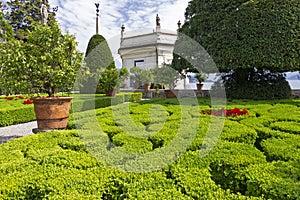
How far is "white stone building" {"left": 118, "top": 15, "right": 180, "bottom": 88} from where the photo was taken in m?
22.2

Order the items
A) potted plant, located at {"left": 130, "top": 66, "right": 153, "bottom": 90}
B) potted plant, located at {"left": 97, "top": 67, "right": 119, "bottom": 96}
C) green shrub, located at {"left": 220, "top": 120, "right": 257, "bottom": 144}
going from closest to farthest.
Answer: green shrub, located at {"left": 220, "top": 120, "right": 257, "bottom": 144} → potted plant, located at {"left": 97, "top": 67, "right": 119, "bottom": 96} → potted plant, located at {"left": 130, "top": 66, "right": 153, "bottom": 90}

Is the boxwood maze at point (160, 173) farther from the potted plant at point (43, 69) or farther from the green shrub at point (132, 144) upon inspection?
the potted plant at point (43, 69)

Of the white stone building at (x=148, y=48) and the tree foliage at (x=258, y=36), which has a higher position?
the white stone building at (x=148, y=48)

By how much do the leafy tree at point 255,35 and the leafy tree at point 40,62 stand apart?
19.7 ft

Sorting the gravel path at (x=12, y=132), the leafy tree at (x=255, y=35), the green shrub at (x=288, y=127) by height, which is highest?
the leafy tree at (x=255, y=35)

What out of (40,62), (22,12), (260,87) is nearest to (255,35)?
(260,87)

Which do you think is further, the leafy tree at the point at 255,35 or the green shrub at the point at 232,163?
the leafy tree at the point at 255,35

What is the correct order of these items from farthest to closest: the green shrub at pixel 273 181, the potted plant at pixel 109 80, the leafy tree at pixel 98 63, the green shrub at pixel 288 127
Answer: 1. the leafy tree at pixel 98 63
2. the potted plant at pixel 109 80
3. the green shrub at pixel 288 127
4. the green shrub at pixel 273 181

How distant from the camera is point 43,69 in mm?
4496

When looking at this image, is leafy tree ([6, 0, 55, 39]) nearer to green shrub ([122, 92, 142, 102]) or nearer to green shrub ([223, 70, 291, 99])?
green shrub ([122, 92, 142, 102])

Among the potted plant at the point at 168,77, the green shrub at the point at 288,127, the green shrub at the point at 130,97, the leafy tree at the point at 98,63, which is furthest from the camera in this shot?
the potted plant at the point at 168,77

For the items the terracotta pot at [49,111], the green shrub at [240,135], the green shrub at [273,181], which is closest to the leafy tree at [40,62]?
the terracotta pot at [49,111]

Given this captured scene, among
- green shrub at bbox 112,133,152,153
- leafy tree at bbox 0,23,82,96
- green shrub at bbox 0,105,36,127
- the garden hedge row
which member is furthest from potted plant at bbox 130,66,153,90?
green shrub at bbox 112,133,152,153

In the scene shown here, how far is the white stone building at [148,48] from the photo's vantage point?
22156mm
